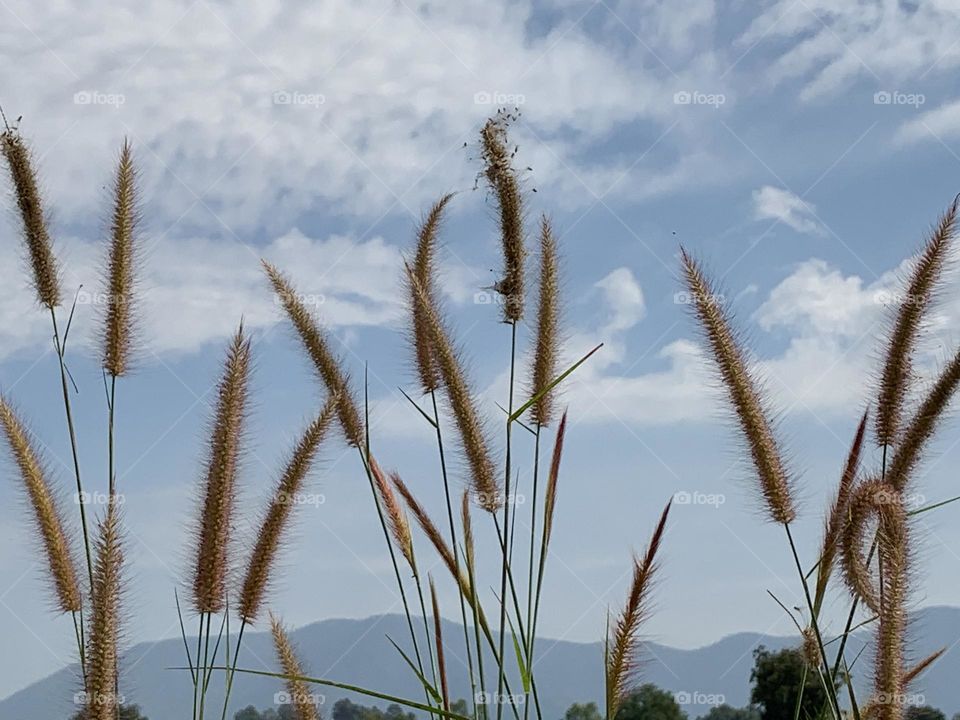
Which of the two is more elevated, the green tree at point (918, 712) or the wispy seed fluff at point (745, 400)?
the wispy seed fluff at point (745, 400)

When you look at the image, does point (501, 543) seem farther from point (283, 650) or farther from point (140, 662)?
point (140, 662)

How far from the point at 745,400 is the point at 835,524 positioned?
61 cm

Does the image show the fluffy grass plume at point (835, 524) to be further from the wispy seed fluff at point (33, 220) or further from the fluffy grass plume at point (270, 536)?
the wispy seed fluff at point (33, 220)

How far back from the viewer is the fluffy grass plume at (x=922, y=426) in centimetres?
420

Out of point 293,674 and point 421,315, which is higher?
point 421,315

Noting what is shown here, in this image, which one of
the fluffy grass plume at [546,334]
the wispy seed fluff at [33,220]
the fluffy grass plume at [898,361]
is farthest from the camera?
the wispy seed fluff at [33,220]

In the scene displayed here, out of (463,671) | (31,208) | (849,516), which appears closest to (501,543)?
(463,671)

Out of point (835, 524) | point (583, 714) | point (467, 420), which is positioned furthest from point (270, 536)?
point (583, 714)

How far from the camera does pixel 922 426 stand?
4277 mm

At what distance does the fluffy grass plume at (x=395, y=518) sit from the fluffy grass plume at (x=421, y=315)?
2.18 feet

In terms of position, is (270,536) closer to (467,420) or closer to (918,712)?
(467,420)

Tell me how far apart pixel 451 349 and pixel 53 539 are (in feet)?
5.74

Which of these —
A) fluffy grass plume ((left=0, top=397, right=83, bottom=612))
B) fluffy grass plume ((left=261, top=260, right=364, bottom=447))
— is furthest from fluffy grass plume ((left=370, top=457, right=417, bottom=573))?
fluffy grass plume ((left=0, top=397, right=83, bottom=612))

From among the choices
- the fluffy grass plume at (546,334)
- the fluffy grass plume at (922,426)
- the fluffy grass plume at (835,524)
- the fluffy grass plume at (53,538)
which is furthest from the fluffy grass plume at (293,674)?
the fluffy grass plume at (922,426)
